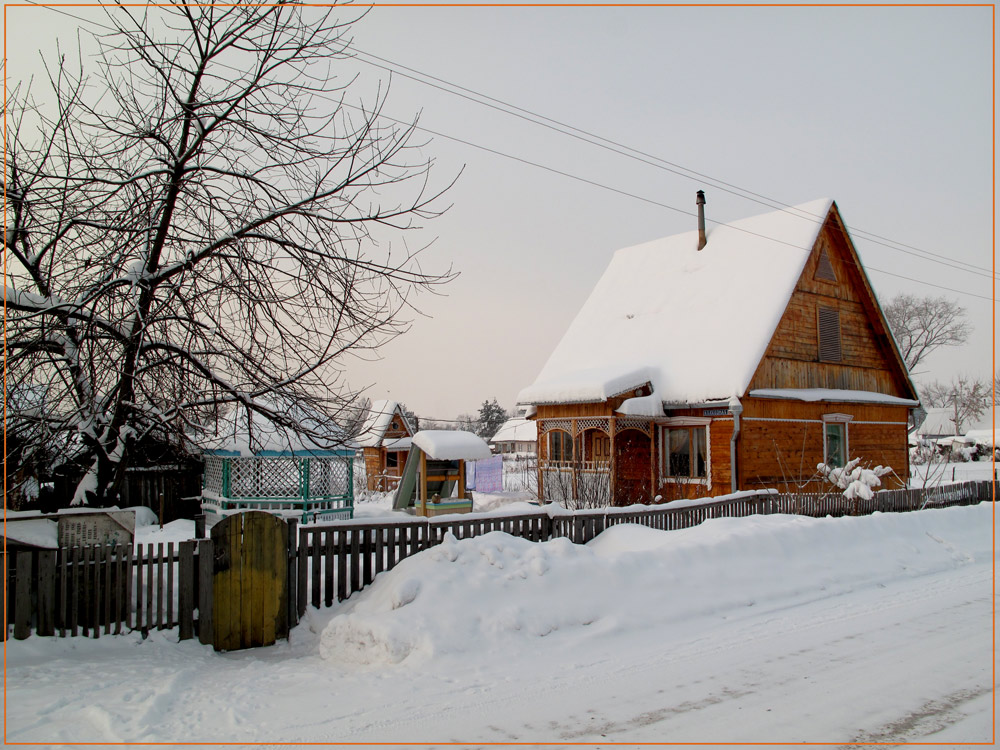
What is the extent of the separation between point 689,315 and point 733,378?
415 cm

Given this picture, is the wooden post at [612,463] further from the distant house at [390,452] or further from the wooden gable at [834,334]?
the distant house at [390,452]

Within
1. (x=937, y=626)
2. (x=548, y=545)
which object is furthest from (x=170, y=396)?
(x=937, y=626)

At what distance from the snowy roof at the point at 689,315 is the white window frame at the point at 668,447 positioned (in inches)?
28.0

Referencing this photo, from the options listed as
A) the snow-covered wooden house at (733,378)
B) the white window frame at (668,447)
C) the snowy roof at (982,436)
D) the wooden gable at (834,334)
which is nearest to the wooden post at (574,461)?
the snow-covered wooden house at (733,378)

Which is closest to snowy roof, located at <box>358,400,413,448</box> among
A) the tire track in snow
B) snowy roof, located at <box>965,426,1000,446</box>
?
the tire track in snow

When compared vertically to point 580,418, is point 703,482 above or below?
below

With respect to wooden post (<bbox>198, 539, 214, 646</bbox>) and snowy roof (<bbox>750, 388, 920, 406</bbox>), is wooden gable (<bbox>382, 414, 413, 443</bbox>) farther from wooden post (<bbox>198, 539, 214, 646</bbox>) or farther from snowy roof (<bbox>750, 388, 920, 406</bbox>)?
wooden post (<bbox>198, 539, 214, 646</bbox>)

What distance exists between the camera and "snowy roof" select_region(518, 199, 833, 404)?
1916cm

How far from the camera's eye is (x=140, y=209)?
7.32 metres

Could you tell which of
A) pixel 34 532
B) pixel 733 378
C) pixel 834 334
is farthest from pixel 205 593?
pixel 834 334

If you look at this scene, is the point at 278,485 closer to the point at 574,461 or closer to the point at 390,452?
the point at 574,461

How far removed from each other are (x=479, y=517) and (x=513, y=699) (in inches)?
158

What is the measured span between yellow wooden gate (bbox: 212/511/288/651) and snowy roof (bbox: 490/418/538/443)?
60.2 m

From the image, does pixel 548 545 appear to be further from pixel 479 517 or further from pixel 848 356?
pixel 848 356
